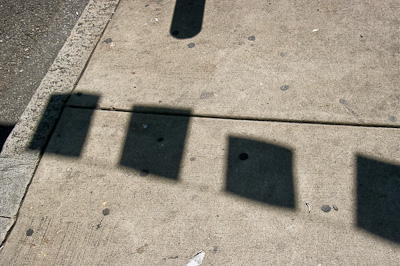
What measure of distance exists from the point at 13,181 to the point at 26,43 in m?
1.91

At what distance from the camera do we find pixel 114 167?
2.96 meters

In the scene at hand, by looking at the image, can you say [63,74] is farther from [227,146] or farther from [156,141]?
[227,146]

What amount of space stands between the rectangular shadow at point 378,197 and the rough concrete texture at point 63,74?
238 cm

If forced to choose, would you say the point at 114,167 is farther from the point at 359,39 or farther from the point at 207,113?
the point at 359,39

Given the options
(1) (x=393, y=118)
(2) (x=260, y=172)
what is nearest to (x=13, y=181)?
(2) (x=260, y=172)

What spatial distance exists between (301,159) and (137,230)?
122 centimetres

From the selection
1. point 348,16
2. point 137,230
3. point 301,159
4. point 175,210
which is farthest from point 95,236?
point 348,16

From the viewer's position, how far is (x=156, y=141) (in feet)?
10.2

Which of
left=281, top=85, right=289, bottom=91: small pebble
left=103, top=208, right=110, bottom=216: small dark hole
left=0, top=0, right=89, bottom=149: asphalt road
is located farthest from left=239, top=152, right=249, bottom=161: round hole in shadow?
left=0, top=0, right=89, bottom=149: asphalt road

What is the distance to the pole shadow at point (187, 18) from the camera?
3996mm

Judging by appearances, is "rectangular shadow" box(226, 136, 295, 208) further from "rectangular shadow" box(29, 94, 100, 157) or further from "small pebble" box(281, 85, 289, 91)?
"rectangular shadow" box(29, 94, 100, 157)

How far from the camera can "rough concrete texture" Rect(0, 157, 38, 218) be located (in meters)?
2.83

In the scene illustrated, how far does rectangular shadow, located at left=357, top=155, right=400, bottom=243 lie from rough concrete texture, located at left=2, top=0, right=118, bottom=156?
7.80 ft

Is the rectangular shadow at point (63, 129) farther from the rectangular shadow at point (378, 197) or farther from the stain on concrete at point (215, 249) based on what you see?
the rectangular shadow at point (378, 197)
